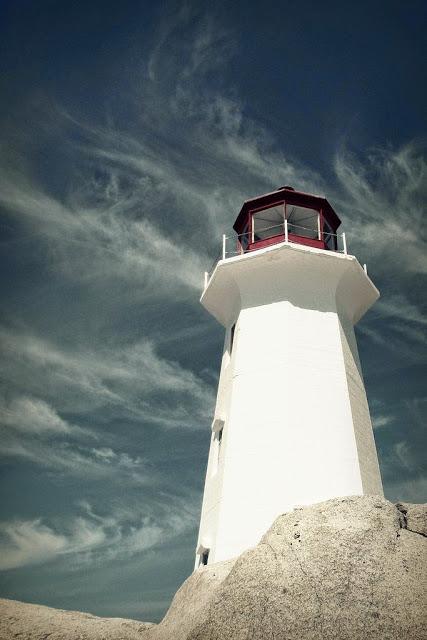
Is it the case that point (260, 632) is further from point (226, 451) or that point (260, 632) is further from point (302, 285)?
point (302, 285)

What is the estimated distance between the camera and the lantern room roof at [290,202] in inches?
869

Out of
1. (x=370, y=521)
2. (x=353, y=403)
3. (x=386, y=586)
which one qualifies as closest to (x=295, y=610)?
(x=386, y=586)

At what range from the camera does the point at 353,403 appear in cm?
1758

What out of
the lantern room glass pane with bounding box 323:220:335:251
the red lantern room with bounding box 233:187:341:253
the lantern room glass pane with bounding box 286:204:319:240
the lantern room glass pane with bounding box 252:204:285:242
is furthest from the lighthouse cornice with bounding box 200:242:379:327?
the lantern room glass pane with bounding box 252:204:285:242

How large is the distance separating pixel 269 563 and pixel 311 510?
1609mm

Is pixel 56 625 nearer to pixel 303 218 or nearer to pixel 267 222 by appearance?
pixel 267 222

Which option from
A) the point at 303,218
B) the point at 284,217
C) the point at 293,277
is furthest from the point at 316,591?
the point at 303,218

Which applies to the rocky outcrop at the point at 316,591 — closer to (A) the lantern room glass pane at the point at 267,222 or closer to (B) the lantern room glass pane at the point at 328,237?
(B) the lantern room glass pane at the point at 328,237

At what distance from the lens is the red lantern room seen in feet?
71.9

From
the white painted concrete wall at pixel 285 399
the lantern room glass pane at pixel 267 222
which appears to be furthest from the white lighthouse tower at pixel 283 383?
the lantern room glass pane at pixel 267 222

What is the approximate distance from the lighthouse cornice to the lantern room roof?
3.57m

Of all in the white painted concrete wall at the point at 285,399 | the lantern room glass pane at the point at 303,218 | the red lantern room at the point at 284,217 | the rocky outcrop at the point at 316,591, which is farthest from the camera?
the lantern room glass pane at the point at 303,218

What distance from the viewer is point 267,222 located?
924 inches

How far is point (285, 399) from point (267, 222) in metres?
9.68
